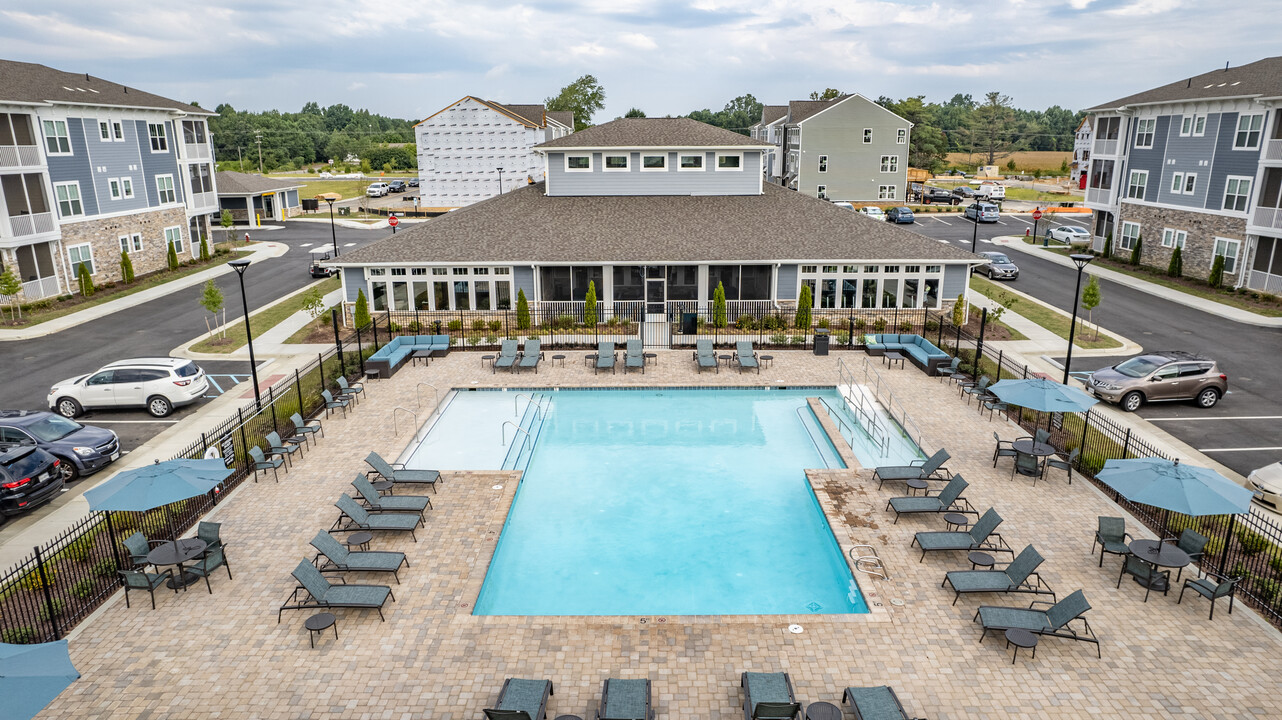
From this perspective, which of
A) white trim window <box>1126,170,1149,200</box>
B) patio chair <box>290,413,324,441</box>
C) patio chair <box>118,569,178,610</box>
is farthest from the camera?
white trim window <box>1126,170,1149,200</box>

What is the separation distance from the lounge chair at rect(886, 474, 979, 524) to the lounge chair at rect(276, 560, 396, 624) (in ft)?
33.2

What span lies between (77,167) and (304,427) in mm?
29993

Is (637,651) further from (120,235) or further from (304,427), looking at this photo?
(120,235)

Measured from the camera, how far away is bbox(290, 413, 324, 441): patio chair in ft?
63.8

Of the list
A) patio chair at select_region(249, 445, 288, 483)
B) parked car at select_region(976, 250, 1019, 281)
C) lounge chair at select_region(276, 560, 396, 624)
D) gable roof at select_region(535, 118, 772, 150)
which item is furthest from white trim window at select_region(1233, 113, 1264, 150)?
patio chair at select_region(249, 445, 288, 483)

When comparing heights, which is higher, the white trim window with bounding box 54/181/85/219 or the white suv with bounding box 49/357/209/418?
the white trim window with bounding box 54/181/85/219

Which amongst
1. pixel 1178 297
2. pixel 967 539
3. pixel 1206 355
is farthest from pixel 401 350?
pixel 1178 297

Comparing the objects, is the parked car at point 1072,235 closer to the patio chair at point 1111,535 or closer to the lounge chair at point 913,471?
the lounge chair at point 913,471

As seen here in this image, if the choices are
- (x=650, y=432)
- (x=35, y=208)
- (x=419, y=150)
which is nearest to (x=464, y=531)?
(x=650, y=432)

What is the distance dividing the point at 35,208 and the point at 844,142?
60.5 metres

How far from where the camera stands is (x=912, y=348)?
27594 millimetres

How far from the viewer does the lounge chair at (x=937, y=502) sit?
15.5 m

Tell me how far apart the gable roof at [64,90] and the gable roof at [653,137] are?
77.5 ft

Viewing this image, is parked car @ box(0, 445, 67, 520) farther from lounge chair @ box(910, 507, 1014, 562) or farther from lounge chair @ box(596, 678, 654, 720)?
lounge chair @ box(910, 507, 1014, 562)
